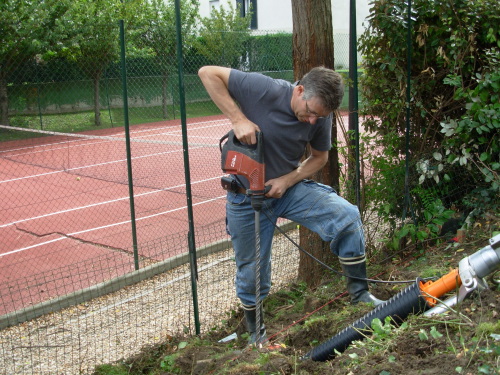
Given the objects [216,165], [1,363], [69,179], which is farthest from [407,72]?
[69,179]

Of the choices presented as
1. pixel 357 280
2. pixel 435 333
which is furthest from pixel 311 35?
pixel 435 333

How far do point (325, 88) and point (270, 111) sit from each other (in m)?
0.44

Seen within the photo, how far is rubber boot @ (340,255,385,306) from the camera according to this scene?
155 inches

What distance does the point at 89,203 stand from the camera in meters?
11.5

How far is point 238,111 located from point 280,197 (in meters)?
0.69

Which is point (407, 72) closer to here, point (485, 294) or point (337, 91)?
point (337, 91)

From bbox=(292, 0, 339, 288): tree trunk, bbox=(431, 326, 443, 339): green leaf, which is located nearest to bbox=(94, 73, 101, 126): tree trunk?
bbox=(292, 0, 339, 288): tree trunk

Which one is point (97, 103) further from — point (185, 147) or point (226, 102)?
point (226, 102)

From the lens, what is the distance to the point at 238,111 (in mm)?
3723

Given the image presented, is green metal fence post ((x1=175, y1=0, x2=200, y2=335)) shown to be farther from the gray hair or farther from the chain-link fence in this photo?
the gray hair

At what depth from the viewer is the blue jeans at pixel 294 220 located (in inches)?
152

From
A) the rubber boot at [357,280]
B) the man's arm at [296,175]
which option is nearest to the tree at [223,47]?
the man's arm at [296,175]

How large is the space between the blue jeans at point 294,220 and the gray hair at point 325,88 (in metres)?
0.66

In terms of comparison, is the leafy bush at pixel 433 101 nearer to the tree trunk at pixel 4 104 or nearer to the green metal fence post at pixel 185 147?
the green metal fence post at pixel 185 147
